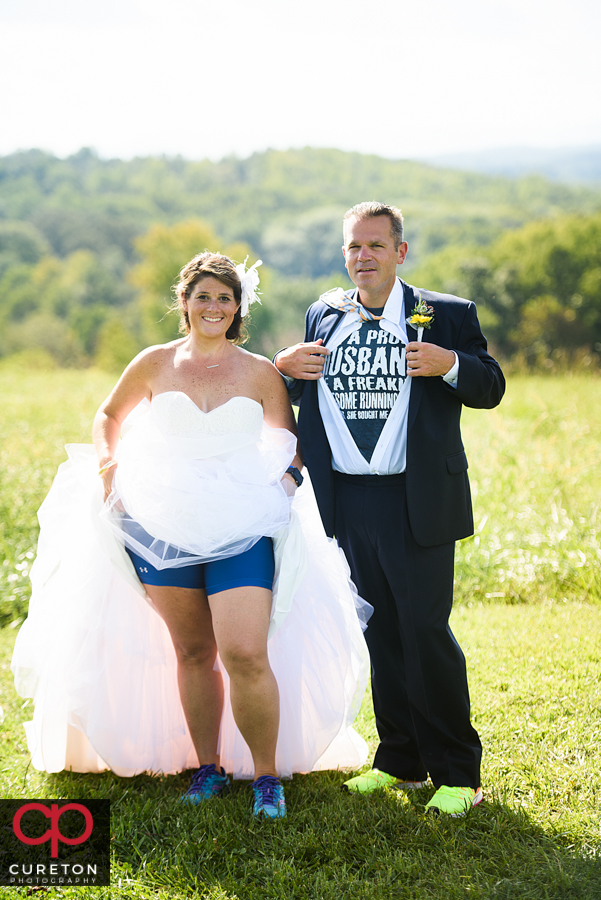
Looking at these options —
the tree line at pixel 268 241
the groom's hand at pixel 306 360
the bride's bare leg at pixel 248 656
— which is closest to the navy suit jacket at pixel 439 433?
the groom's hand at pixel 306 360

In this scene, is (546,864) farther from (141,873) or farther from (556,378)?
(556,378)

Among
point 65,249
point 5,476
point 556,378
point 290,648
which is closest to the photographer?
point 290,648

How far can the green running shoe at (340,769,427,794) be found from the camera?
3.19m

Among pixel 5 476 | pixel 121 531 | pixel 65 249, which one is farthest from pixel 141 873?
pixel 65 249

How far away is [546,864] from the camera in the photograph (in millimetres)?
2594

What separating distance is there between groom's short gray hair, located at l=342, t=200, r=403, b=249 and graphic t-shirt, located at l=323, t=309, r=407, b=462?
379 millimetres

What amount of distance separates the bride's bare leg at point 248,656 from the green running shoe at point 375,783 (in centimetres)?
54

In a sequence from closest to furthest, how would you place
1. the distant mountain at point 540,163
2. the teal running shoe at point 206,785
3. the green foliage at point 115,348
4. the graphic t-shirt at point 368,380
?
the graphic t-shirt at point 368,380 → the teal running shoe at point 206,785 → the green foliage at point 115,348 → the distant mountain at point 540,163

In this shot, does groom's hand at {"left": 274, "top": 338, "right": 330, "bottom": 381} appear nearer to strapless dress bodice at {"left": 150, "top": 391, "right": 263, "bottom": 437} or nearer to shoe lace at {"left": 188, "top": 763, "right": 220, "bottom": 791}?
strapless dress bodice at {"left": 150, "top": 391, "right": 263, "bottom": 437}

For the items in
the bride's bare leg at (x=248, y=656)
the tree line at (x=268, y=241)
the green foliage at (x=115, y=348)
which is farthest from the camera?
the green foliage at (x=115, y=348)

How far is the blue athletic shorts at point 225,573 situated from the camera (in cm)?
284

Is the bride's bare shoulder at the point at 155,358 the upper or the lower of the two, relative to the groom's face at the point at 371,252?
lower

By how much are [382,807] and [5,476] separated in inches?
254

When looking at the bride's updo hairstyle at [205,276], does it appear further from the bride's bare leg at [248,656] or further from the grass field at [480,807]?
the grass field at [480,807]
